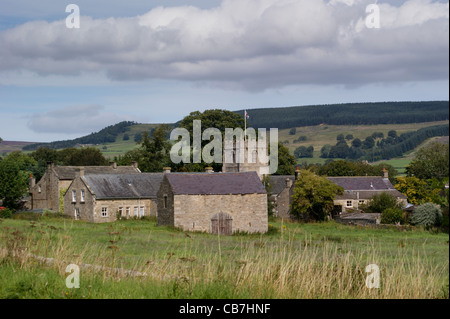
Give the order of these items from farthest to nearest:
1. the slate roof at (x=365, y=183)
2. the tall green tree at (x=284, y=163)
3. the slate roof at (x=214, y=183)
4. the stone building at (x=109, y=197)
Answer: the tall green tree at (x=284, y=163) → the slate roof at (x=365, y=183) → the stone building at (x=109, y=197) → the slate roof at (x=214, y=183)

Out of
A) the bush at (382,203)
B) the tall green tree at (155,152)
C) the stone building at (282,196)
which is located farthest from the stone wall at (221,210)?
the tall green tree at (155,152)

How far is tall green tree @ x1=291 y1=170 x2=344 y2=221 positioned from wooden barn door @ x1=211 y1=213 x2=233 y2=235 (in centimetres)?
1489

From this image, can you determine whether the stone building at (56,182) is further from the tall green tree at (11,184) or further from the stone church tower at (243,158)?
the stone church tower at (243,158)

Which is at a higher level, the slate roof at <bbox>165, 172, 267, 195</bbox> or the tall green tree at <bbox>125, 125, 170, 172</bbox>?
the tall green tree at <bbox>125, 125, 170, 172</bbox>

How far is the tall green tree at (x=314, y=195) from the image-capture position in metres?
57.9

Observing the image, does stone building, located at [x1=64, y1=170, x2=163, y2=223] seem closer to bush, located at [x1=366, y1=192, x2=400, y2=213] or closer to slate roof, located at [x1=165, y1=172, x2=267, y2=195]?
slate roof, located at [x1=165, y1=172, x2=267, y2=195]

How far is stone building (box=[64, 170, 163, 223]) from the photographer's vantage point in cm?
5438

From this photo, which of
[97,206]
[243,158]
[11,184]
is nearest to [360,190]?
[243,158]

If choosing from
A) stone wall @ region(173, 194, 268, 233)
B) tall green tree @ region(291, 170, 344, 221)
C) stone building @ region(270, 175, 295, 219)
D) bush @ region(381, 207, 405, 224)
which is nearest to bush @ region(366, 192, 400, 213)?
bush @ region(381, 207, 405, 224)

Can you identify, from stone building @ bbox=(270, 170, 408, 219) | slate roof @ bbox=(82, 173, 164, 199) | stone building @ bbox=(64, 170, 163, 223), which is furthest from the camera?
stone building @ bbox=(270, 170, 408, 219)

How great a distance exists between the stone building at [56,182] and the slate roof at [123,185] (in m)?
6.16

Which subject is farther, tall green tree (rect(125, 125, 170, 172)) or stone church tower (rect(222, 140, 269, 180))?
tall green tree (rect(125, 125, 170, 172))
